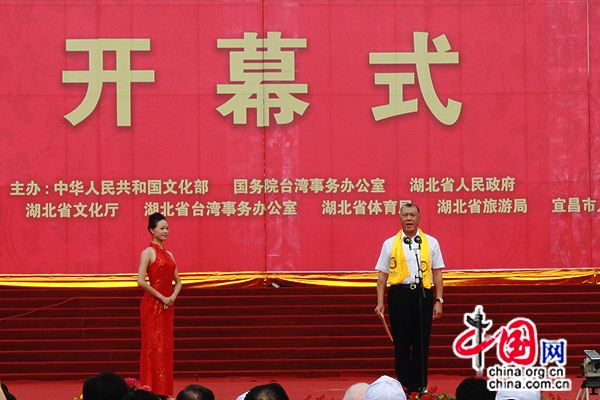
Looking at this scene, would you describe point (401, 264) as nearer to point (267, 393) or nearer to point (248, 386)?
point (248, 386)

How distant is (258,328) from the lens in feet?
21.3

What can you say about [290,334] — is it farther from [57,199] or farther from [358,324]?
[57,199]

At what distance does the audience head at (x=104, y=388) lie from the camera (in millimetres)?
2395

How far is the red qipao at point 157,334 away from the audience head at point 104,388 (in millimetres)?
2017

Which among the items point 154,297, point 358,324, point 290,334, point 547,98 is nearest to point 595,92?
point 547,98

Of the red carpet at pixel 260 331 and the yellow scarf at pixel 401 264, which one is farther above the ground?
the yellow scarf at pixel 401 264

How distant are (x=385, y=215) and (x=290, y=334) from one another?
6.66ft

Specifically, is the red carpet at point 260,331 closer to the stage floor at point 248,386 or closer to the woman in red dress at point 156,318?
the stage floor at point 248,386

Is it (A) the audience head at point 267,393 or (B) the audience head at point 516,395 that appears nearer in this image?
(A) the audience head at point 267,393

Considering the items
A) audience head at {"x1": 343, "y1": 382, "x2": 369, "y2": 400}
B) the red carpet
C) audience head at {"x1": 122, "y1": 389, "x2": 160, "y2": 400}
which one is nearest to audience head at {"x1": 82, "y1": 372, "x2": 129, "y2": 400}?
audience head at {"x1": 122, "y1": 389, "x2": 160, "y2": 400}

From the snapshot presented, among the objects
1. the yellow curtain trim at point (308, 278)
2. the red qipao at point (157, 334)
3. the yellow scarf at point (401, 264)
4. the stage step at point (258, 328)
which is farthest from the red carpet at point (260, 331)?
the yellow scarf at point (401, 264)

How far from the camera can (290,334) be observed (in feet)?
21.1

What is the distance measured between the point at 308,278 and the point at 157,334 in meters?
3.55

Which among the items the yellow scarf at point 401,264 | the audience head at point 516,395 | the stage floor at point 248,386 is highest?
the yellow scarf at point 401,264
